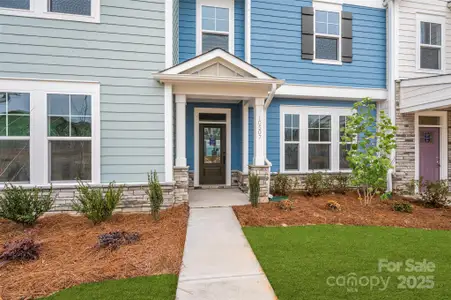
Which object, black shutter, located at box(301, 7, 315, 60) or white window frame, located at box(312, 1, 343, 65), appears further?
white window frame, located at box(312, 1, 343, 65)

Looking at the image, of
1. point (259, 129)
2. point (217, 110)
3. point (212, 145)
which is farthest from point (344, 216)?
point (217, 110)

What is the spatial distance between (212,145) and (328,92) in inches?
154

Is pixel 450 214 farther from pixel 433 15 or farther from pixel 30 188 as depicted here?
pixel 30 188

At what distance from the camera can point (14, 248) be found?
3.09 meters

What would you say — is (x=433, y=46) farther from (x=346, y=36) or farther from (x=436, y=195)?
(x=436, y=195)

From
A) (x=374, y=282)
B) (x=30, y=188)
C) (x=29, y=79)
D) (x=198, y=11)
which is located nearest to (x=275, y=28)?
(x=198, y=11)

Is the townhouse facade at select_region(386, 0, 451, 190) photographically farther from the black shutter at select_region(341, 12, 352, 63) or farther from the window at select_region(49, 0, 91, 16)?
the window at select_region(49, 0, 91, 16)

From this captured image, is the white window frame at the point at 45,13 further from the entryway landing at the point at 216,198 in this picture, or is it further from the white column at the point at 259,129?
the entryway landing at the point at 216,198

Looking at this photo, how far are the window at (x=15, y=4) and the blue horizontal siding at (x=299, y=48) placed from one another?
5233 mm

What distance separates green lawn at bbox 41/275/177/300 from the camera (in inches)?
93.1

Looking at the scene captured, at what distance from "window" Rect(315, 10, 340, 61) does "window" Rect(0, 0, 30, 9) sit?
7243 mm

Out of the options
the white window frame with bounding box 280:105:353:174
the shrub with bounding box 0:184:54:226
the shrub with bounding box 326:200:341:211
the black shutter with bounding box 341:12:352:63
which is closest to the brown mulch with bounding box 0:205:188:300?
the shrub with bounding box 0:184:54:226

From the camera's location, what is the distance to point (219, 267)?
295 cm

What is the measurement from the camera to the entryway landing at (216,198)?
18.0 feet
